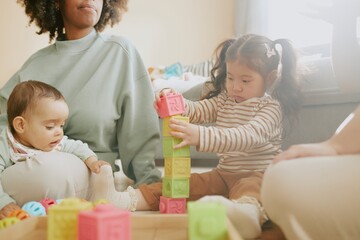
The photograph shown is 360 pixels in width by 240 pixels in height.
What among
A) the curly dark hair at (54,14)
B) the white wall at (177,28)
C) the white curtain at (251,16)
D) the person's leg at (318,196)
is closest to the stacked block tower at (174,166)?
the person's leg at (318,196)

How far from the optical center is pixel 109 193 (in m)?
1.13

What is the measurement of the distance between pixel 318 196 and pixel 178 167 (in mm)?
519

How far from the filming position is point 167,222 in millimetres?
772

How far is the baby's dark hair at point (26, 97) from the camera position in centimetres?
119

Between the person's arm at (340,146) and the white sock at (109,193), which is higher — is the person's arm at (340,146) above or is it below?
above

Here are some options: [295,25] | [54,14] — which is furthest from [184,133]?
[295,25]

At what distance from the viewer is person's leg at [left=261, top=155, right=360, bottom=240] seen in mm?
563

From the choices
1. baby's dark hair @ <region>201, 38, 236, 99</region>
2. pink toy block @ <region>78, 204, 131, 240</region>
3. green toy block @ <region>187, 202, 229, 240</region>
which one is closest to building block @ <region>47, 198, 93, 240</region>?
pink toy block @ <region>78, 204, 131, 240</region>

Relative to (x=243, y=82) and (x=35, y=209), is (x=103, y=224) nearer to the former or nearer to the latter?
(x=35, y=209)

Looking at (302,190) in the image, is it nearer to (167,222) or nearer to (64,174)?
(167,222)

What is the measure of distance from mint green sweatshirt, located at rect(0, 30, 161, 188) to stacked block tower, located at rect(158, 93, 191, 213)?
31 cm

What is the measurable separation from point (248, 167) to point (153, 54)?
260cm

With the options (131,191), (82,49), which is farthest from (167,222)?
(82,49)

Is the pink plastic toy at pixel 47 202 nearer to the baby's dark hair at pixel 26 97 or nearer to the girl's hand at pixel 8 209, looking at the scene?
the girl's hand at pixel 8 209
